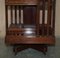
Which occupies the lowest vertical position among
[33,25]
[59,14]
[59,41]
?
[59,41]

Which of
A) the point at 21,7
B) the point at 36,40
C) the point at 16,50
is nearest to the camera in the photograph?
the point at 36,40

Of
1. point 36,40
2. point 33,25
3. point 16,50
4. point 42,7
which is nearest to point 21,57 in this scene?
point 16,50

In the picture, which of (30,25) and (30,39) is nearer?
(30,39)

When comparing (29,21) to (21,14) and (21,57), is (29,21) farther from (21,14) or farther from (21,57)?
(21,57)

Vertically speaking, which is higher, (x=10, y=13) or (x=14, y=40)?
(x=10, y=13)

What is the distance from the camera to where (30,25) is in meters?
3.03

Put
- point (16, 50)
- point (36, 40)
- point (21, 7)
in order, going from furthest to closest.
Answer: point (21, 7) < point (16, 50) < point (36, 40)

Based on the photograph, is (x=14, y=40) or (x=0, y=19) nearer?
(x=14, y=40)

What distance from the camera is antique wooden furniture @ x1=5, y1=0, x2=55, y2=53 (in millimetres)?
2527

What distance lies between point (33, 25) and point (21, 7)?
379 millimetres

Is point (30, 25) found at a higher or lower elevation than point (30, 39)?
higher

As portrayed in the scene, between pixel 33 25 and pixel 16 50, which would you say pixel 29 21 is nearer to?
pixel 33 25

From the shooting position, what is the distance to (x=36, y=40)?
2566mm

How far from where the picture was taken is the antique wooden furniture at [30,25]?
2.53 meters
